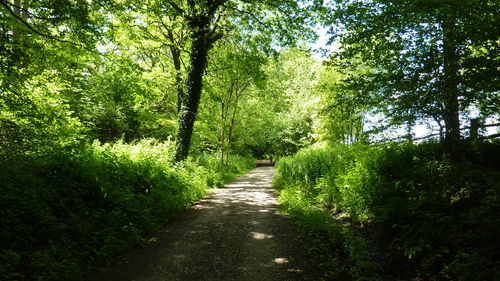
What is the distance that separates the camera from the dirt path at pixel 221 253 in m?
4.69

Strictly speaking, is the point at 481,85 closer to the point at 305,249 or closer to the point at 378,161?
the point at 378,161

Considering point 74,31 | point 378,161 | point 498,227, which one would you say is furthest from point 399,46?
point 74,31

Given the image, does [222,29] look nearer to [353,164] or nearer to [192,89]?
[192,89]

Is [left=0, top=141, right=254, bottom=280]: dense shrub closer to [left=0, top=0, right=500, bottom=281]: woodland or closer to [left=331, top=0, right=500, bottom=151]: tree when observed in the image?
[left=0, top=0, right=500, bottom=281]: woodland

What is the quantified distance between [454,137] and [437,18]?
264 cm

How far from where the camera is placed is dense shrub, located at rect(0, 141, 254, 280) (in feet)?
14.0

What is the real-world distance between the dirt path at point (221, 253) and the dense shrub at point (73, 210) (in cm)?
54

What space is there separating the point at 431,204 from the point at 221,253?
4.57 m

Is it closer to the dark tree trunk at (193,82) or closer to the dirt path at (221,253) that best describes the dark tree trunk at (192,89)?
the dark tree trunk at (193,82)

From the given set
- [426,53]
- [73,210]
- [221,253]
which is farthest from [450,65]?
[73,210]

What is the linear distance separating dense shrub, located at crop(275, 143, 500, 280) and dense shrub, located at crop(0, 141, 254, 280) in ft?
15.7

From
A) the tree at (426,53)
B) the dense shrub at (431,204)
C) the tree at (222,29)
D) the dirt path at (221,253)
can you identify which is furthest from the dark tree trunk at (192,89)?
the tree at (426,53)

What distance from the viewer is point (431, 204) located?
566 cm

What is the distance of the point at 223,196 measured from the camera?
484 inches
